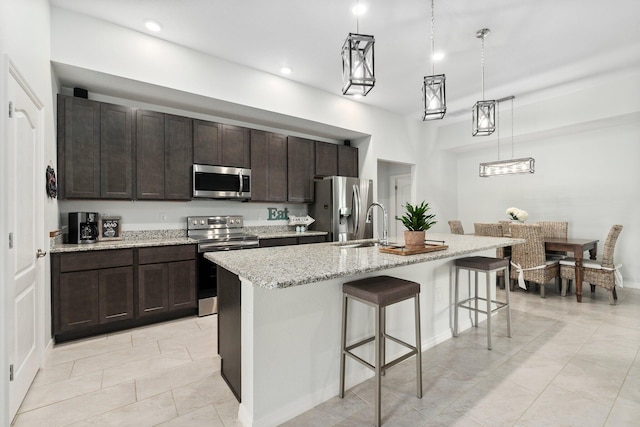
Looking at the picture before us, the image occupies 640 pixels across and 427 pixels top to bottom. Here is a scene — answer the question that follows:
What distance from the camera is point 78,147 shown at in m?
2.89

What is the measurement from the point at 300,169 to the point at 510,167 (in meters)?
3.04

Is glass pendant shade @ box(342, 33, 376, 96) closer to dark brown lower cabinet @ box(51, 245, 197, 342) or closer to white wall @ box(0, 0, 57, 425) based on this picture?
white wall @ box(0, 0, 57, 425)

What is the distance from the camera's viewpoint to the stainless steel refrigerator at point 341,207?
4465 mm

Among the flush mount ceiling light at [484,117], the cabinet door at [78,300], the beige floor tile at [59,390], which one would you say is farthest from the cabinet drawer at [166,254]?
the flush mount ceiling light at [484,117]

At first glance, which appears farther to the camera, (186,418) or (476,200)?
(476,200)

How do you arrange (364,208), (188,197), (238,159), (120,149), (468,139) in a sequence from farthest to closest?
(468,139) < (364,208) < (238,159) < (188,197) < (120,149)

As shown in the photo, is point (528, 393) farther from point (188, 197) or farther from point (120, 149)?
point (120, 149)

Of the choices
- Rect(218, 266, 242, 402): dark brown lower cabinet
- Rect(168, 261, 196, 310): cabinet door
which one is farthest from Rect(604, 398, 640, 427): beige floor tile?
Rect(168, 261, 196, 310): cabinet door

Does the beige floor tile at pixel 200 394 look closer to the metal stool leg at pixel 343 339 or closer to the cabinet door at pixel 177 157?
the metal stool leg at pixel 343 339

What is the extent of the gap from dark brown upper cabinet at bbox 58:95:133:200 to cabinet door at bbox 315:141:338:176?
255 centimetres

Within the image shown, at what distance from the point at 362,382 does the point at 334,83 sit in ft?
12.0

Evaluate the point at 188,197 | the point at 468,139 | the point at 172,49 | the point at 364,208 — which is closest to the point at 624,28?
the point at 468,139

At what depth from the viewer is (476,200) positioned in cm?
638

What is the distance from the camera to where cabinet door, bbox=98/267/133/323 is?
2795 millimetres
